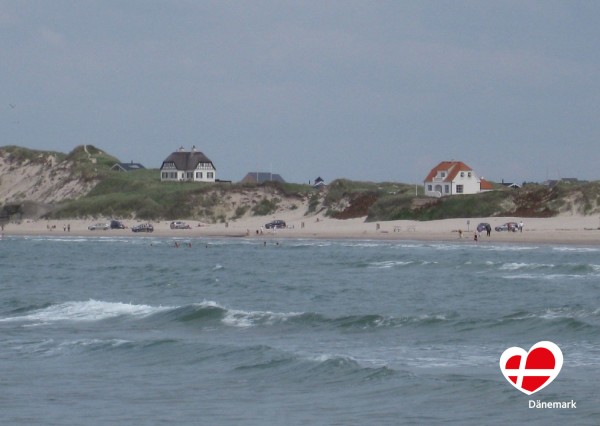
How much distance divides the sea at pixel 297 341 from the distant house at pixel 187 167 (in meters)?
69.9

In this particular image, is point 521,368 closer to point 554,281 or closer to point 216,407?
point 216,407

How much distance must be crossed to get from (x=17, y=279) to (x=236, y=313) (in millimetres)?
18573

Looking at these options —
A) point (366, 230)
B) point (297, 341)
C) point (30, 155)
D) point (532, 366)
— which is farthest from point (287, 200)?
point (532, 366)

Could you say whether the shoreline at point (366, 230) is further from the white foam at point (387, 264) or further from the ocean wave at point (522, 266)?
the ocean wave at point (522, 266)

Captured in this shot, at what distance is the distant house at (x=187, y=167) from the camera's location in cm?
12200

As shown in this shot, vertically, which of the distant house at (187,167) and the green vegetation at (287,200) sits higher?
the distant house at (187,167)

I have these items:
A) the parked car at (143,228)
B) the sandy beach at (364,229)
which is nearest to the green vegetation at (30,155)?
the sandy beach at (364,229)

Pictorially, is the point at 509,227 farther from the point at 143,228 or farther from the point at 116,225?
the point at 116,225

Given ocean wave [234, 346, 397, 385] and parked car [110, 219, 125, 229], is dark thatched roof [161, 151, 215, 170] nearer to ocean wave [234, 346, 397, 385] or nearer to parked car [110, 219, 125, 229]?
parked car [110, 219, 125, 229]

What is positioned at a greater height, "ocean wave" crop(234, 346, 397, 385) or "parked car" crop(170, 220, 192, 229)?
"parked car" crop(170, 220, 192, 229)

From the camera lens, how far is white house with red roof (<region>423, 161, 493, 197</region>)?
3622 inches

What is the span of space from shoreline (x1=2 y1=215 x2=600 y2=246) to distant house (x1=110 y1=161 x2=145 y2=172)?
28.9 metres

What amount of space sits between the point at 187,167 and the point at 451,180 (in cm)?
3965

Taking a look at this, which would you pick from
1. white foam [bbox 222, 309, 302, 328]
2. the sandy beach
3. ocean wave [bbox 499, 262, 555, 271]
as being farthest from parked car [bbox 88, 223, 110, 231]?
white foam [bbox 222, 309, 302, 328]
